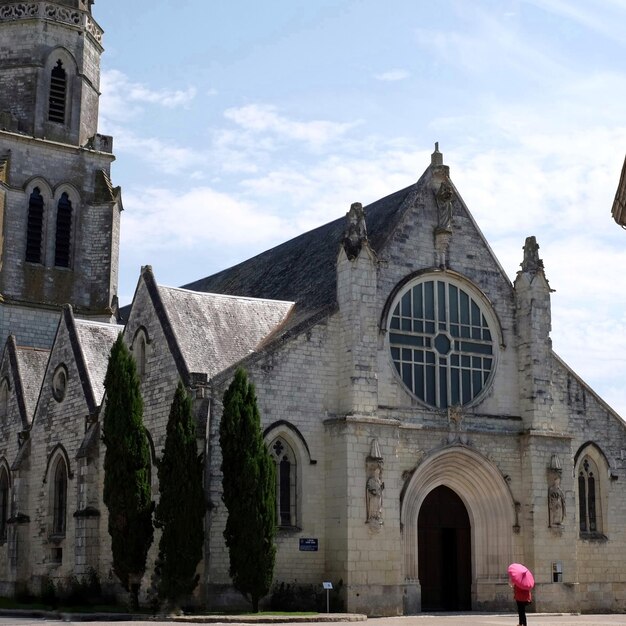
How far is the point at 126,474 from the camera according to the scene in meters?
29.6

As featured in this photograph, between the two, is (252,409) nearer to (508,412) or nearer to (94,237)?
(508,412)

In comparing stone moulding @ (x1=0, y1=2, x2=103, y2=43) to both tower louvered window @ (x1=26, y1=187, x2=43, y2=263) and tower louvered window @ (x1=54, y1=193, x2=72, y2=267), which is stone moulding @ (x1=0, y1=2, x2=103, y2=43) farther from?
tower louvered window @ (x1=54, y1=193, x2=72, y2=267)

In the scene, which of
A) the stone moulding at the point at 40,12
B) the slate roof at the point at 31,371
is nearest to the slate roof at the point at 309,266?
the slate roof at the point at 31,371

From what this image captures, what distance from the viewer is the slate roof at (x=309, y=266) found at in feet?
112

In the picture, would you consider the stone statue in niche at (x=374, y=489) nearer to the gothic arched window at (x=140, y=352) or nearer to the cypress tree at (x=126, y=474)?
the cypress tree at (x=126, y=474)

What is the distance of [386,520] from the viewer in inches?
1222

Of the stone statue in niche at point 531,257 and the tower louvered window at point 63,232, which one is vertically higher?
the tower louvered window at point 63,232

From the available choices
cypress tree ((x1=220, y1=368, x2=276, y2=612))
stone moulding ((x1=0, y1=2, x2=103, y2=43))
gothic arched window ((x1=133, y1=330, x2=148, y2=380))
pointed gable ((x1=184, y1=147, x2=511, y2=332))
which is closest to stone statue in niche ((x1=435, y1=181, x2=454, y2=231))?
pointed gable ((x1=184, y1=147, x2=511, y2=332))

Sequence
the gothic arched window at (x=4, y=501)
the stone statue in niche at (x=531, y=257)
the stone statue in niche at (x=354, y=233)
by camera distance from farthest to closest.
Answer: the gothic arched window at (x=4, y=501) < the stone statue in niche at (x=531, y=257) < the stone statue in niche at (x=354, y=233)

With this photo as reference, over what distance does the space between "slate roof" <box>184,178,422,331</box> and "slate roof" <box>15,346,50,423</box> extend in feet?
24.2

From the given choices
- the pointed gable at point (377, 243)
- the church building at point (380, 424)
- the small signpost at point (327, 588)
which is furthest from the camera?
the pointed gable at point (377, 243)

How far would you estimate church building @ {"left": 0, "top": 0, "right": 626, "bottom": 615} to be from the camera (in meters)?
31.0

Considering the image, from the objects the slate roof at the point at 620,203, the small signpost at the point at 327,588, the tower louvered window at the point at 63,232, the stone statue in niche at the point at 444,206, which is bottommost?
the small signpost at the point at 327,588

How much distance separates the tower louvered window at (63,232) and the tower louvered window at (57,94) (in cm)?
342
